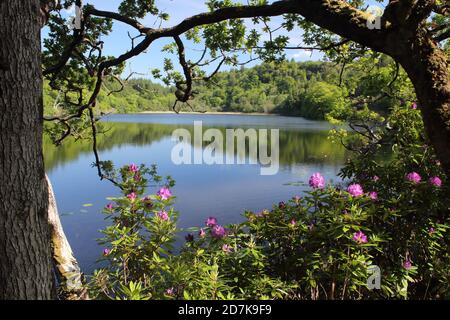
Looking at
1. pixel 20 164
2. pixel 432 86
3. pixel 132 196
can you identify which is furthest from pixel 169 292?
pixel 432 86

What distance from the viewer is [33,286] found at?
1.87 metres

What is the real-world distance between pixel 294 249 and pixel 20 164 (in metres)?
1.82

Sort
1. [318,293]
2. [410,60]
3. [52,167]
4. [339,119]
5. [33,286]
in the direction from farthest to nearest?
[52,167] < [339,119] < [318,293] < [410,60] < [33,286]

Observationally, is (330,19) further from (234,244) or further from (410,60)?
(234,244)

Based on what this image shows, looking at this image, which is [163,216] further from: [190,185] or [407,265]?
[190,185]

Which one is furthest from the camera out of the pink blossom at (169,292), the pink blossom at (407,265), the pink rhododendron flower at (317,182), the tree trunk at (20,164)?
the pink rhododendron flower at (317,182)

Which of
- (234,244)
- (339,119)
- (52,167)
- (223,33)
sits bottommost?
(52,167)

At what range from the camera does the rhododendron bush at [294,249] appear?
2.27 meters

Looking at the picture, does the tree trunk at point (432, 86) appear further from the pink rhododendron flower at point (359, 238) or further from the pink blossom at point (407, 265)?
the pink blossom at point (407, 265)

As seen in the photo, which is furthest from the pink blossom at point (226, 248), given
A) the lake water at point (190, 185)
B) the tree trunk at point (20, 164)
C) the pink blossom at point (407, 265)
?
the lake water at point (190, 185)

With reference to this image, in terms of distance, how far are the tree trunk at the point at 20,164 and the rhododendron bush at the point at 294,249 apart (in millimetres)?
440

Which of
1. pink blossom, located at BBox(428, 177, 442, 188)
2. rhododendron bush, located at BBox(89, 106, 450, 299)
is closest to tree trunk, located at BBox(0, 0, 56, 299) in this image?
rhododendron bush, located at BBox(89, 106, 450, 299)
